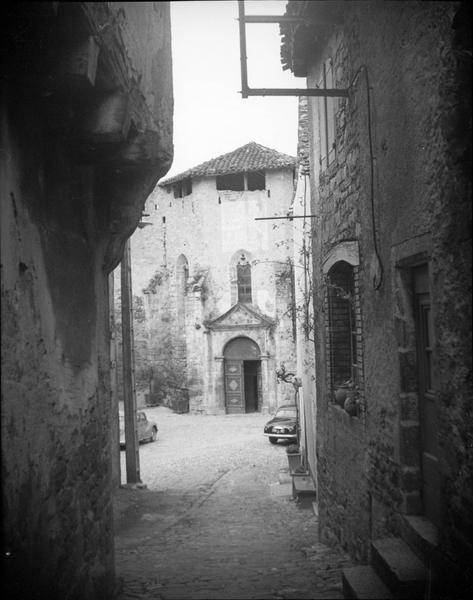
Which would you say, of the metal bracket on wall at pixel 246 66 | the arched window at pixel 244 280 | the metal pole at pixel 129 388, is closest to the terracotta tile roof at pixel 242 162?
the arched window at pixel 244 280

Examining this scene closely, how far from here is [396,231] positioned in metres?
5.39

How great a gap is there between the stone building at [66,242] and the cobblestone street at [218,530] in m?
1.14

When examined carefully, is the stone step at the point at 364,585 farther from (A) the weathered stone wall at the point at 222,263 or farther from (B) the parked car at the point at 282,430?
(A) the weathered stone wall at the point at 222,263

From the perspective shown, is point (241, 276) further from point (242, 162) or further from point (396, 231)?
point (396, 231)

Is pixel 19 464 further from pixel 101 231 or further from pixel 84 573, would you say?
pixel 101 231

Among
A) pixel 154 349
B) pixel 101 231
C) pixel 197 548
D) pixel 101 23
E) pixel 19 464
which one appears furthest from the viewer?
pixel 154 349

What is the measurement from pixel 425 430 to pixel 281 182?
2325 centimetres

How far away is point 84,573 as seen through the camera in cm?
511

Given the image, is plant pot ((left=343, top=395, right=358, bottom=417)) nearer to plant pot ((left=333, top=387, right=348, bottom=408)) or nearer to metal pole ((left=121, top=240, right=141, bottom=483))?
plant pot ((left=333, top=387, right=348, bottom=408))

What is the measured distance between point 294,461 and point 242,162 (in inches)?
663

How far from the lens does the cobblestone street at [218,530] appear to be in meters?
6.01

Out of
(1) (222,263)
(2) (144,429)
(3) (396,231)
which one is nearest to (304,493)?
(3) (396,231)

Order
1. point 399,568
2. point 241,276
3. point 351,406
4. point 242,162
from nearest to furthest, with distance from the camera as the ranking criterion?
point 399,568 < point 351,406 < point 242,162 < point 241,276

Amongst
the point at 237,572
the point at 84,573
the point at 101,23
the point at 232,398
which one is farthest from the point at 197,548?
the point at 232,398
